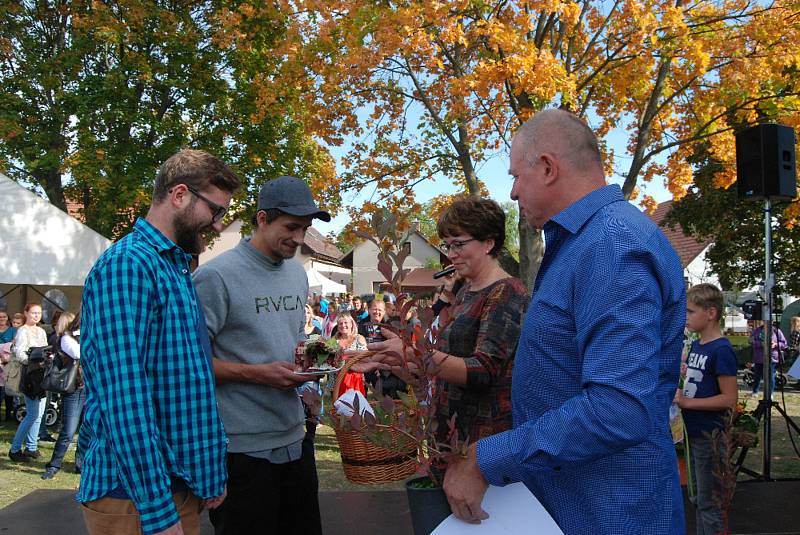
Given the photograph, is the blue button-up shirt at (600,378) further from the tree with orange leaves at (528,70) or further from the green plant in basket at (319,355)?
the tree with orange leaves at (528,70)

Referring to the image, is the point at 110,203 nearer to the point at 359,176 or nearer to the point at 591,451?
the point at 359,176

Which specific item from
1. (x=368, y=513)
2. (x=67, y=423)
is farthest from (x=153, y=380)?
(x=67, y=423)

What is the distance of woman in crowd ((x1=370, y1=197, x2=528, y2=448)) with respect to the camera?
79.6 inches

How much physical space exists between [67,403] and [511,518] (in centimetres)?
711

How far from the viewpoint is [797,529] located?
14.5 ft

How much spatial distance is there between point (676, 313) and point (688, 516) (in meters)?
4.10

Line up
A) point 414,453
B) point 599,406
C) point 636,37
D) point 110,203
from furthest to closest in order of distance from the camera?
point 110,203, point 636,37, point 414,453, point 599,406

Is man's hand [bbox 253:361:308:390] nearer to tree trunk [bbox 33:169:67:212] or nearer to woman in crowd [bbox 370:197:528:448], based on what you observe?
woman in crowd [bbox 370:197:528:448]

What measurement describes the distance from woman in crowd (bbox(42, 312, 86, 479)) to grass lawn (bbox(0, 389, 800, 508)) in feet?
0.49

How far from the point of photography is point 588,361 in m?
1.22

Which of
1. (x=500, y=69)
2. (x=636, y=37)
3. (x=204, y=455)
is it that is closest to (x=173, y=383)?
(x=204, y=455)

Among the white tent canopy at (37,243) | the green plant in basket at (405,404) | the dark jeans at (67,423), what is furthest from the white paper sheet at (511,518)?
the white tent canopy at (37,243)

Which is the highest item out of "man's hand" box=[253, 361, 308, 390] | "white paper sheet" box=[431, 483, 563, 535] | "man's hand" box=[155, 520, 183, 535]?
"man's hand" box=[253, 361, 308, 390]

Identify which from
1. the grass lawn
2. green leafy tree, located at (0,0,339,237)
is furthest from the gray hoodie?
green leafy tree, located at (0,0,339,237)
